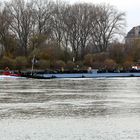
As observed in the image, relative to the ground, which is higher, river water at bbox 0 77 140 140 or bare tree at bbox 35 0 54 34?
bare tree at bbox 35 0 54 34

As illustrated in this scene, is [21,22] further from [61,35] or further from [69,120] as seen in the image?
[69,120]

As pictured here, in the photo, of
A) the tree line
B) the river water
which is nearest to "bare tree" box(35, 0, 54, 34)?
the tree line

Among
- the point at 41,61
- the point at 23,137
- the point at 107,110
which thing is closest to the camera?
the point at 23,137

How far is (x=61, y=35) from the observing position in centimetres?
11494

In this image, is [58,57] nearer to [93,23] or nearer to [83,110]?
[93,23]

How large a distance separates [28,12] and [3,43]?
8668 mm

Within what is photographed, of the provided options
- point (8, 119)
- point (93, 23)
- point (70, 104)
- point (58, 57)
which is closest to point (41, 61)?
point (58, 57)

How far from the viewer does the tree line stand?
103 metres

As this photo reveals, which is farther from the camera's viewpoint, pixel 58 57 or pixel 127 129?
pixel 58 57

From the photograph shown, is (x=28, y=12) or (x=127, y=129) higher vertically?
(x=28, y=12)

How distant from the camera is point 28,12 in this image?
110188 millimetres

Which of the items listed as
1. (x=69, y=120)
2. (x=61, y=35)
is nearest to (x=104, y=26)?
(x=61, y=35)

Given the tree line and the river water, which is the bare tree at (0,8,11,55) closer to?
the tree line

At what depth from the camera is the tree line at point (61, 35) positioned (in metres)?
103
